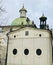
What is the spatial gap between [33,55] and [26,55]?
935 mm

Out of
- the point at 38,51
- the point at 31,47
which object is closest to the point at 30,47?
the point at 31,47

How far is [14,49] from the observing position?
28.2 meters

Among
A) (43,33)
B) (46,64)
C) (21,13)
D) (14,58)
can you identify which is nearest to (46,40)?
(43,33)

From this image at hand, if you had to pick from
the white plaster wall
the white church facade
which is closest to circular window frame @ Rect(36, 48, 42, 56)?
the white church facade

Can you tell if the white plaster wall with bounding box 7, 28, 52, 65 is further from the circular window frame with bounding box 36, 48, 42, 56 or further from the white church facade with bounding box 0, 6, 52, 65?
the circular window frame with bounding box 36, 48, 42, 56

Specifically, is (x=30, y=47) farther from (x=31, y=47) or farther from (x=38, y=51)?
(x=38, y=51)

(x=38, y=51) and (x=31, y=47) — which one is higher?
(x=31, y=47)

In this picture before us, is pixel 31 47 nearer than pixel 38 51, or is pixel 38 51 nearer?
pixel 38 51

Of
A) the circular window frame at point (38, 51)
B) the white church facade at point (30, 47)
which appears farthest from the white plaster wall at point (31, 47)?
the circular window frame at point (38, 51)

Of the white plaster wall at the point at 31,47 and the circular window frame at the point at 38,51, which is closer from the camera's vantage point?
the white plaster wall at the point at 31,47

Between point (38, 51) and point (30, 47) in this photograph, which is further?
point (30, 47)

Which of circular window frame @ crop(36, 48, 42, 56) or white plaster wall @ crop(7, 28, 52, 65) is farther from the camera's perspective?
circular window frame @ crop(36, 48, 42, 56)

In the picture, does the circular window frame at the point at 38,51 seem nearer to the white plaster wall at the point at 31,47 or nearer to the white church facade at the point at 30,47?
the white church facade at the point at 30,47

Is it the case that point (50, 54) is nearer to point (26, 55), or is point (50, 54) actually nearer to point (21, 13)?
point (26, 55)
